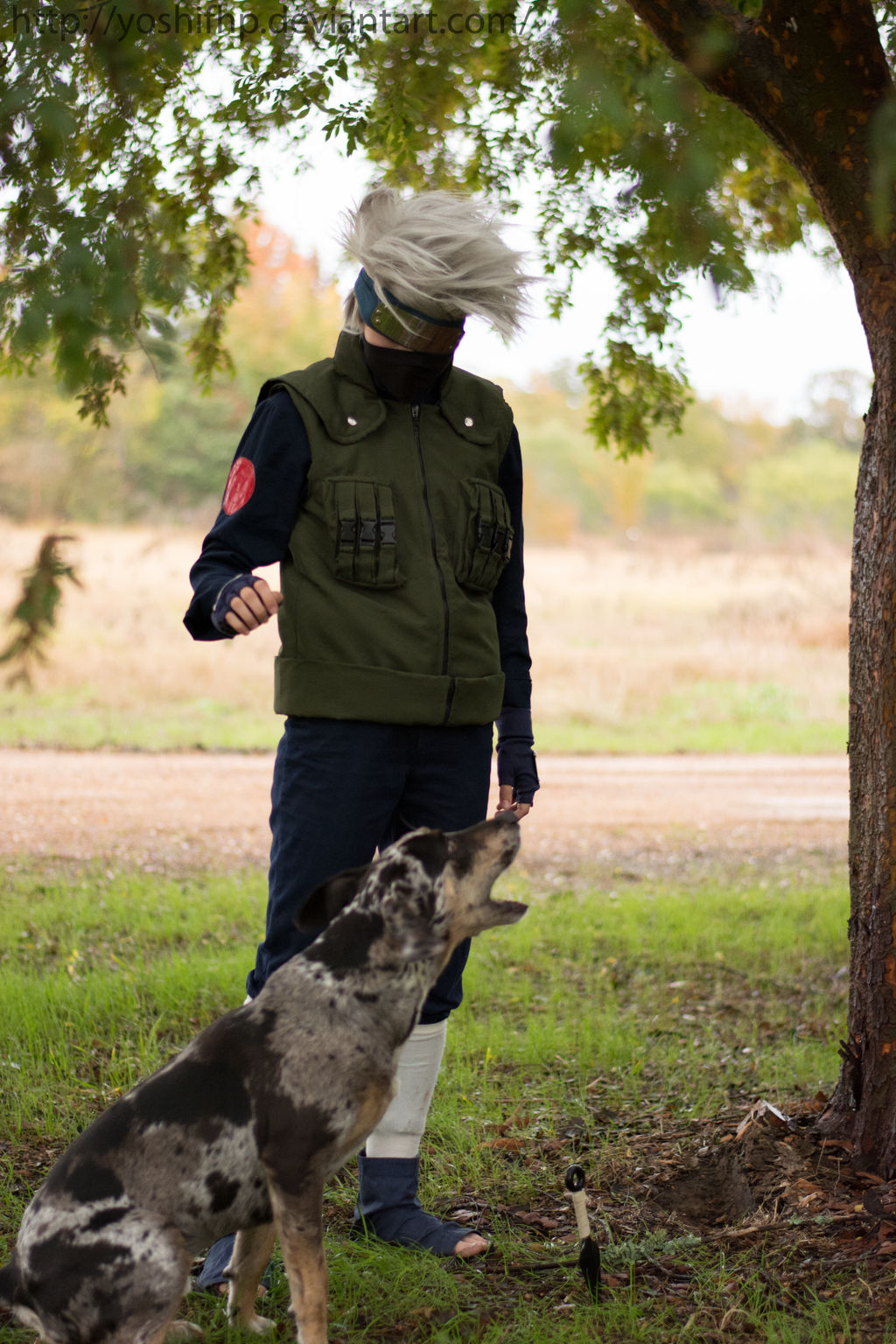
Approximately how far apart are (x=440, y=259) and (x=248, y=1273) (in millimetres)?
2542

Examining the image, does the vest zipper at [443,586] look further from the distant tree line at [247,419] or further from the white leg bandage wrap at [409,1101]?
the distant tree line at [247,419]

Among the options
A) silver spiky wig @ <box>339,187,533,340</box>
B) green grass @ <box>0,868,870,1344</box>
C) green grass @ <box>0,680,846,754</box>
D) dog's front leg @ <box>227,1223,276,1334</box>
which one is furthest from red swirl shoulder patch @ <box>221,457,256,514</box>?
green grass @ <box>0,680,846,754</box>

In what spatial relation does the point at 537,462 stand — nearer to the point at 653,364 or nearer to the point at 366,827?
the point at 653,364

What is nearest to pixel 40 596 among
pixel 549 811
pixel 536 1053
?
pixel 536 1053

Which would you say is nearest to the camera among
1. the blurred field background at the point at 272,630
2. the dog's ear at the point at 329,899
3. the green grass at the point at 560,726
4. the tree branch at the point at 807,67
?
the dog's ear at the point at 329,899

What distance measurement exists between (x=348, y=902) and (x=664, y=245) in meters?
3.68

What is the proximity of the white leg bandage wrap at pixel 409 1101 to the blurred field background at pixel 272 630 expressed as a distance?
2.56 meters

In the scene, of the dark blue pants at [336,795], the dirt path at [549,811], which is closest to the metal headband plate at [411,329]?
the dark blue pants at [336,795]

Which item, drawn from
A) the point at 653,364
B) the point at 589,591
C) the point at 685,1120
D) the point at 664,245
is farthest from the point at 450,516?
the point at 589,591

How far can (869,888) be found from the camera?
3.66 metres

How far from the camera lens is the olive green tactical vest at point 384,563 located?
120 inches

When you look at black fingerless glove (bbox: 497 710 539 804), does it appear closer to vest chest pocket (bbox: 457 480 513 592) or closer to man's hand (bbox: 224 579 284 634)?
vest chest pocket (bbox: 457 480 513 592)

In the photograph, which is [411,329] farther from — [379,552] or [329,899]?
[329,899]

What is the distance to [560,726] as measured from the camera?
1580 cm
